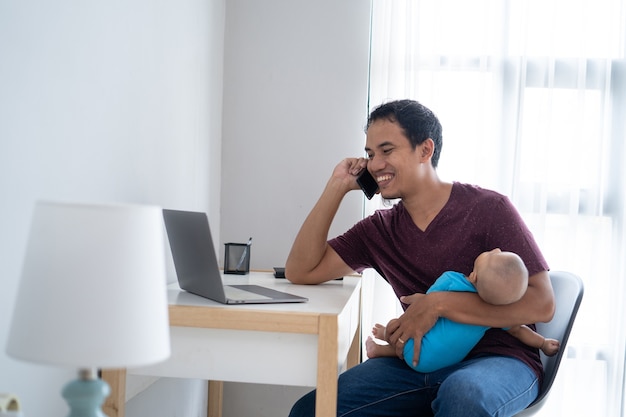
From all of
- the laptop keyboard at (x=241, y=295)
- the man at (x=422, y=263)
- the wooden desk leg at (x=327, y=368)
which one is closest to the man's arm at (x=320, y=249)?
the man at (x=422, y=263)

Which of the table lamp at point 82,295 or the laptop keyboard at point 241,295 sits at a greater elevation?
the table lamp at point 82,295

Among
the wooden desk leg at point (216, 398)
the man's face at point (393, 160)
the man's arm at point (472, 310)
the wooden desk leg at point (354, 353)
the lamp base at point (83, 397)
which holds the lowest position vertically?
the wooden desk leg at point (216, 398)

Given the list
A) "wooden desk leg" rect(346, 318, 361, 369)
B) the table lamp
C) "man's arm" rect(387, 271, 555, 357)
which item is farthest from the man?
the table lamp

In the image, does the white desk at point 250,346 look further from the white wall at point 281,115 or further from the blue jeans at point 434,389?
the white wall at point 281,115

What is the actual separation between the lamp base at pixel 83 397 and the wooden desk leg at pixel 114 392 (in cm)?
68

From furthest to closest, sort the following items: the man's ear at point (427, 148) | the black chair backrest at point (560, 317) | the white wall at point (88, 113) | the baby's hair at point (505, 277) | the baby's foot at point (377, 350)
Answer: the man's ear at point (427, 148) → the baby's foot at point (377, 350) → the black chair backrest at point (560, 317) → the baby's hair at point (505, 277) → the white wall at point (88, 113)

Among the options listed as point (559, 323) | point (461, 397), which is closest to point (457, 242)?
point (559, 323)

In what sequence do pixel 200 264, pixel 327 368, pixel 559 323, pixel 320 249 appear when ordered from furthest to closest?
pixel 320 249 → pixel 559 323 → pixel 200 264 → pixel 327 368

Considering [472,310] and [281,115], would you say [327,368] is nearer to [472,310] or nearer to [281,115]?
[472,310]

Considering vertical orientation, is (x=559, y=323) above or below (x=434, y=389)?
above

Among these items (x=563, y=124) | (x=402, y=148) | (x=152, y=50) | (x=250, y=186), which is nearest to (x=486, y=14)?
(x=563, y=124)

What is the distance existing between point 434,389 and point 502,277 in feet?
1.18

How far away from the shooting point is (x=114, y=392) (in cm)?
156

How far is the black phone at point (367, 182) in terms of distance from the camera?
7.47 feet
